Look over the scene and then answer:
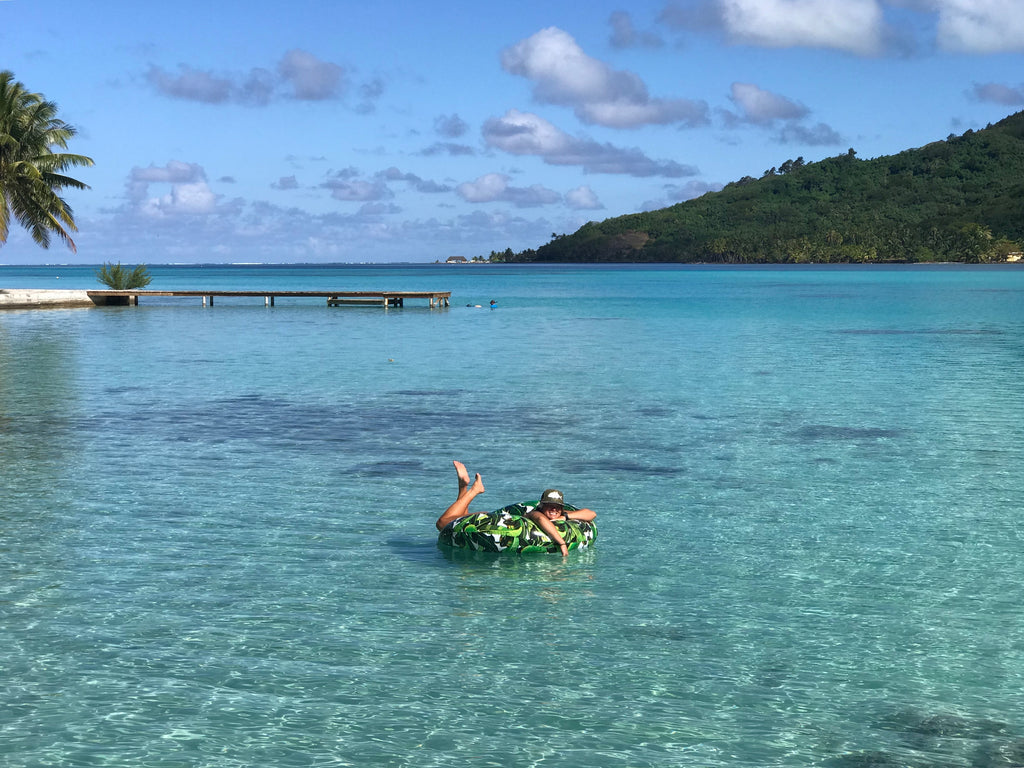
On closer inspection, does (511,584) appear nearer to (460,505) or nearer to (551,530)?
(551,530)

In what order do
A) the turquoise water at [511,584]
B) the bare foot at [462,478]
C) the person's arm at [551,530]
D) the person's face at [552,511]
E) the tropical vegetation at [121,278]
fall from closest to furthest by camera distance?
the turquoise water at [511,584] < the person's arm at [551,530] < the person's face at [552,511] < the bare foot at [462,478] < the tropical vegetation at [121,278]

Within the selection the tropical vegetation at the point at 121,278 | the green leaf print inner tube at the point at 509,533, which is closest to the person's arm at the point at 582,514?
the green leaf print inner tube at the point at 509,533

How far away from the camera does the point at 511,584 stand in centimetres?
1092

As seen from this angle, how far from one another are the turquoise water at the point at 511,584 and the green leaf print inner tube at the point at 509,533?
0.19 meters

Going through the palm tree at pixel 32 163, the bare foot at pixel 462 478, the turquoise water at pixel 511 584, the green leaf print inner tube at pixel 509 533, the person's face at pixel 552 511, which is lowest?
the turquoise water at pixel 511 584

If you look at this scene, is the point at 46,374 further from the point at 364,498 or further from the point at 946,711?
the point at 946,711

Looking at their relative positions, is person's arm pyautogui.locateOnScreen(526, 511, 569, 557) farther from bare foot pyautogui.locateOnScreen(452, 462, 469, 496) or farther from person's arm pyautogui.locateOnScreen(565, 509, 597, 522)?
bare foot pyautogui.locateOnScreen(452, 462, 469, 496)

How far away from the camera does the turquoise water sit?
7586 mm

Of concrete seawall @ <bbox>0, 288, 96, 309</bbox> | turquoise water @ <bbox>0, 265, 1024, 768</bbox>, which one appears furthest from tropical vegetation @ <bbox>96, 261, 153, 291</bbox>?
turquoise water @ <bbox>0, 265, 1024, 768</bbox>

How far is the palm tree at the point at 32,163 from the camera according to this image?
57.9m

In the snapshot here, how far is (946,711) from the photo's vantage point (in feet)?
25.9

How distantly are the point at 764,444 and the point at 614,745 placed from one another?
12458mm

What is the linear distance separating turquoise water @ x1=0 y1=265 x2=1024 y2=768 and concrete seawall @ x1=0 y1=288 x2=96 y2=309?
44.8 meters

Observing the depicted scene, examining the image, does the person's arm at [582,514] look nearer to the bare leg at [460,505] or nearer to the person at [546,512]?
the person at [546,512]
